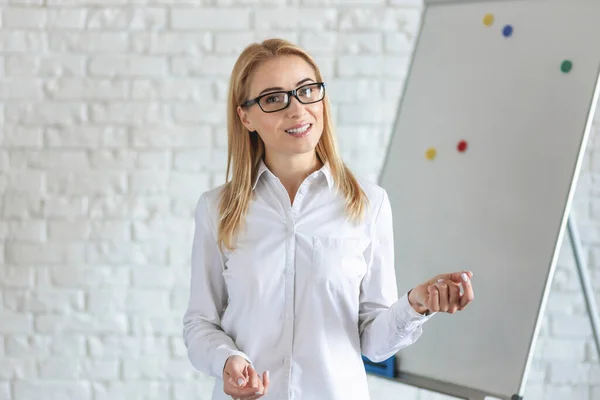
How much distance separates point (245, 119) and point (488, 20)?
2.49 ft

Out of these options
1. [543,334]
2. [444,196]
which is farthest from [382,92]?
[543,334]

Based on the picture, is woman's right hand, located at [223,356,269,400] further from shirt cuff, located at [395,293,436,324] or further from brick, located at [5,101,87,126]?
brick, located at [5,101,87,126]

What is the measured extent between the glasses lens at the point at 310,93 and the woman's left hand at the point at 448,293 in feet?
1.45

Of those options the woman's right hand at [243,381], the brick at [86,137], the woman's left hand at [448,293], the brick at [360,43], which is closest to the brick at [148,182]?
the brick at [86,137]

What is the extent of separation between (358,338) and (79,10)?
1.65 m

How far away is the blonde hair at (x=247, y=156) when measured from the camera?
5.50ft

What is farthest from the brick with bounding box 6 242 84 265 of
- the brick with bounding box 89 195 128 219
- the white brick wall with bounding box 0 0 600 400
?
the brick with bounding box 89 195 128 219

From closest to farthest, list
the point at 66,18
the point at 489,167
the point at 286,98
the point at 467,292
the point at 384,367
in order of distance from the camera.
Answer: the point at 467,292
the point at 286,98
the point at 489,167
the point at 384,367
the point at 66,18

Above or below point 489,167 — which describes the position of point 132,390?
below

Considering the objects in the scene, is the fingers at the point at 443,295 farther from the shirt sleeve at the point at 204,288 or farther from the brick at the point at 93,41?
the brick at the point at 93,41

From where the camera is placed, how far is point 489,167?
2014 millimetres

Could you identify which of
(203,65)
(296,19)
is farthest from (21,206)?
(296,19)

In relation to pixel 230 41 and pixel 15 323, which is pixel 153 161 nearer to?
pixel 230 41

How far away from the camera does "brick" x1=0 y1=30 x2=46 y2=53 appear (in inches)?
110
